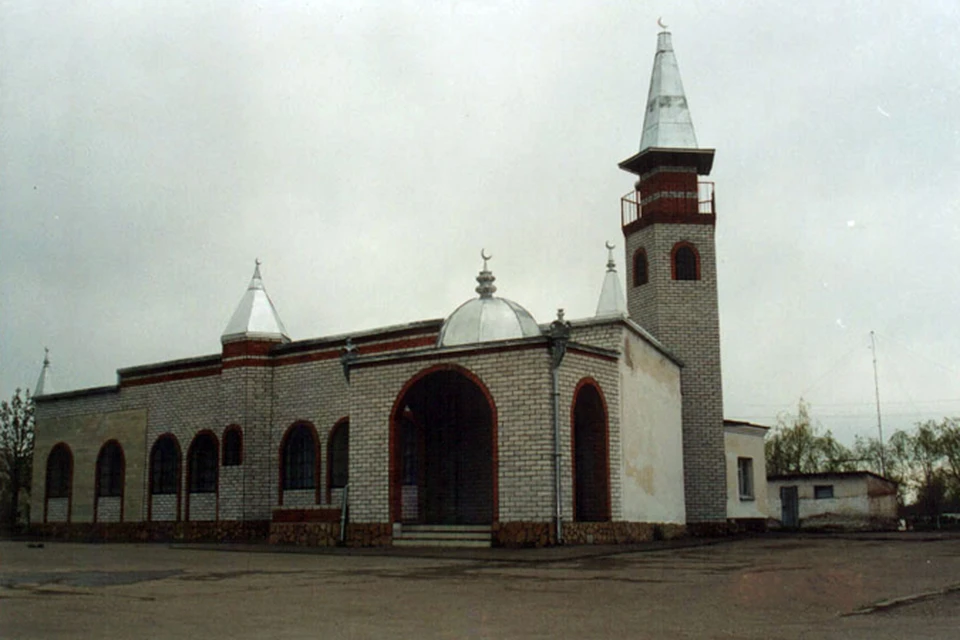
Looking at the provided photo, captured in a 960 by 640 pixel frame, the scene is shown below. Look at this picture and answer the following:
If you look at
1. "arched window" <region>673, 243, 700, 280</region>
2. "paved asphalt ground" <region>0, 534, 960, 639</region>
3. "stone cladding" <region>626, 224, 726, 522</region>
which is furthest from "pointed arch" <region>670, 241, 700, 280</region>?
"paved asphalt ground" <region>0, 534, 960, 639</region>

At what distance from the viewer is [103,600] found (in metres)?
9.09

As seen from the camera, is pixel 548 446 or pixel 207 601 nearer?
pixel 207 601

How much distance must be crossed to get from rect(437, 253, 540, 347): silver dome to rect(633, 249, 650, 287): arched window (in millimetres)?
6899

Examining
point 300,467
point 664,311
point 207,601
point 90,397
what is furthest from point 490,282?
point 90,397

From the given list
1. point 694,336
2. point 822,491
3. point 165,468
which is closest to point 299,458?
point 165,468

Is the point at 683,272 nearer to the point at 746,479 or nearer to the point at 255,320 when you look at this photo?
the point at 746,479

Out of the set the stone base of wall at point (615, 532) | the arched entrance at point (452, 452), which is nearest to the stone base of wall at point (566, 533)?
the stone base of wall at point (615, 532)

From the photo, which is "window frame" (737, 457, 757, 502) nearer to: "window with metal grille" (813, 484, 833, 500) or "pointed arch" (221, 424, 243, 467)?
"window with metal grille" (813, 484, 833, 500)

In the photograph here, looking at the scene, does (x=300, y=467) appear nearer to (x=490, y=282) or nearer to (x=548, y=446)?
(x=490, y=282)

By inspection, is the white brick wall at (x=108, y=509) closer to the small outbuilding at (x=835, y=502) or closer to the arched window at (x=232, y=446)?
the arched window at (x=232, y=446)

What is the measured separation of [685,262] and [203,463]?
1423 cm

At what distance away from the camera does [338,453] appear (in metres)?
26.5

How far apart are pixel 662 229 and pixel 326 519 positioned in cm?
1180

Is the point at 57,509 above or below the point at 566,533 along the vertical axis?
above
